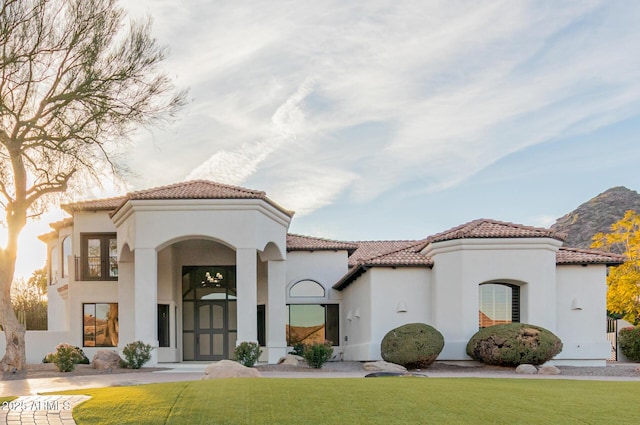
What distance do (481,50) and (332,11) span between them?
16.2ft

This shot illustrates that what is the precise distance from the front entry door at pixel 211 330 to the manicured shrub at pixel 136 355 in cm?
649

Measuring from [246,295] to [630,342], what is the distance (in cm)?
1769

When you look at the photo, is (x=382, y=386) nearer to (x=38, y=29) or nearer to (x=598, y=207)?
(x=38, y=29)

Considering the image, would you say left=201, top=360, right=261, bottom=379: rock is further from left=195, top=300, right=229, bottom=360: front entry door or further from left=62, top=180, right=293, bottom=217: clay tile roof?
left=195, top=300, right=229, bottom=360: front entry door

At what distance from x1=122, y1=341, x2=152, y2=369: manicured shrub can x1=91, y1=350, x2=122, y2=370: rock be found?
1.40 ft

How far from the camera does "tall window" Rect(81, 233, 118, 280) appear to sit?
94.6 ft

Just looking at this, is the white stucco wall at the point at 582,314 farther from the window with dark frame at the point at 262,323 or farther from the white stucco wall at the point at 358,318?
the window with dark frame at the point at 262,323

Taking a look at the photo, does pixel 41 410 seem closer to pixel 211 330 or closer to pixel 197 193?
pixel 197 193

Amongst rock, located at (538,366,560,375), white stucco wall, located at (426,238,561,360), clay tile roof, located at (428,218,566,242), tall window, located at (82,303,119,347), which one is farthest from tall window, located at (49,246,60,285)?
rock, located at (538,366,560,375)

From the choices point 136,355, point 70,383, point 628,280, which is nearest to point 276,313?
point 136,355

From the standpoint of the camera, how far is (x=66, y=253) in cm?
3191

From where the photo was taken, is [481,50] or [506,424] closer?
[506,424]

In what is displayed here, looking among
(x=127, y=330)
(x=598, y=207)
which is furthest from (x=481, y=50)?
(x=598, y=207)

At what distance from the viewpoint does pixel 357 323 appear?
27.5 meters
